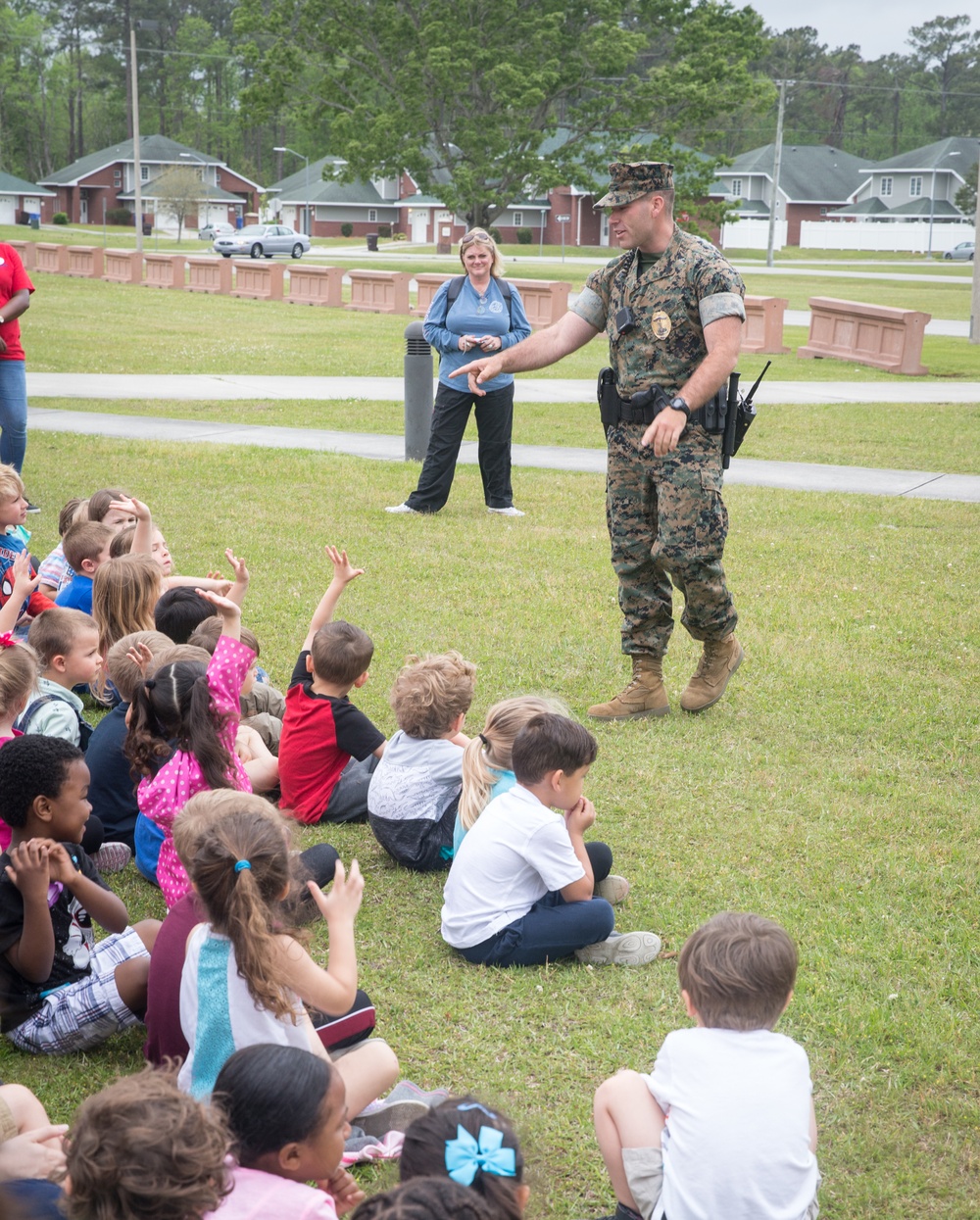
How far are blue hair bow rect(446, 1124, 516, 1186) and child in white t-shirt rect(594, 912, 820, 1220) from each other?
0.62 m

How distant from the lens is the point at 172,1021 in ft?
9.52

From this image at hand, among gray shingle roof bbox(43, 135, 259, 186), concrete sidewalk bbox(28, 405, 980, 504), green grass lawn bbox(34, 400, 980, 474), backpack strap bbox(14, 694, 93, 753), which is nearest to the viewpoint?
backpack strap bbox(14, 694, 93, 753)

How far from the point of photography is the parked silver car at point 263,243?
54.3 metres

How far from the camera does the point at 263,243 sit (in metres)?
54.8

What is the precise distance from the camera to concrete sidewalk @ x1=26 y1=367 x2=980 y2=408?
1592 cm

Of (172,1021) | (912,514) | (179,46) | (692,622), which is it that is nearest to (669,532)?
(692,622)

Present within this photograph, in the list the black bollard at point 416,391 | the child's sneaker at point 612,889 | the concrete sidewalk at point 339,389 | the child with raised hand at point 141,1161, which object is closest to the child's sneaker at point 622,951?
the child's sneaker at point 612,889

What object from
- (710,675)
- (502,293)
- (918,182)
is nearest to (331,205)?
(918,182)

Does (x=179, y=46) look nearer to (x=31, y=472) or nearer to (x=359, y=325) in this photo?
(x=359, y=325)

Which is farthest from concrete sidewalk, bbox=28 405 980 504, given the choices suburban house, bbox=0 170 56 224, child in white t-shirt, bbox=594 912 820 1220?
suburban house, bbox=0 170 56 224

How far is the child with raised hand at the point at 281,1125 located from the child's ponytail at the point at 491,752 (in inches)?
62.6

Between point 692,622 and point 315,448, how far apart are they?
7.00 m

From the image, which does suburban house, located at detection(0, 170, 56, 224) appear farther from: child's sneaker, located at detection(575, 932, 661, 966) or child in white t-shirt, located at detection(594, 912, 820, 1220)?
child in white t-shirt, located at detection(594, 912, 820, 1220)

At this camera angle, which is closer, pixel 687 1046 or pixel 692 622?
pixel 687 1046
